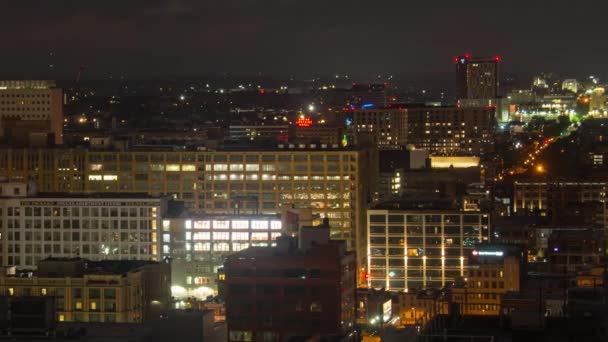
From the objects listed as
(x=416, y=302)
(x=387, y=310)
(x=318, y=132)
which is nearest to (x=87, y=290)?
(x=387, y=310)

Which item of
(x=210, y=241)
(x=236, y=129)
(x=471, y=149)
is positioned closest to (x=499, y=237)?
(x=210, y=241)

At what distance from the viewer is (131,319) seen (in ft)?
101

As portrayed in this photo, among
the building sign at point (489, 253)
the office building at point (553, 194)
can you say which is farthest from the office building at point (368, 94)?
the building sign at point (489, 253)

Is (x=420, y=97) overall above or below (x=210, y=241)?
above

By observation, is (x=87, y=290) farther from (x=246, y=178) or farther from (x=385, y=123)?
(x=385, y=123)

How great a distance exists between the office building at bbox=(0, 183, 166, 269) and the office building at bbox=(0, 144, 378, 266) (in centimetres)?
611

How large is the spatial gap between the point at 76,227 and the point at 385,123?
6154 cm

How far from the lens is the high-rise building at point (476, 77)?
14262 cm

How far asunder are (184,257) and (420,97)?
12455 cm

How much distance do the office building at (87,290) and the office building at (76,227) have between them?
9282 millimetres

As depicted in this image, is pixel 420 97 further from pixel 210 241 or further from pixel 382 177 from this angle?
pixel 210 241

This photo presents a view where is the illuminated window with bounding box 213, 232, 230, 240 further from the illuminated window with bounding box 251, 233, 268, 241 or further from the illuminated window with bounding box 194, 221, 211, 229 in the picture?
the illuminated window with bounding box 251, 233, 268, 241

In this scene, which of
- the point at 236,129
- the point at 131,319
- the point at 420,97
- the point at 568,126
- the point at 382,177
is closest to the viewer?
the point at 131,319

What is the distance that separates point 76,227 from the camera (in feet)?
136
